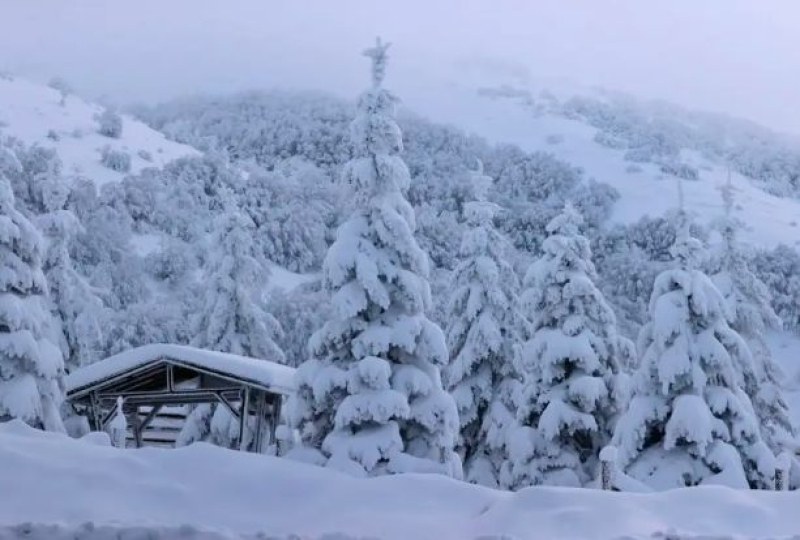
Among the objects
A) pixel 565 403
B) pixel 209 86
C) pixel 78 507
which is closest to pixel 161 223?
pixel 565 403

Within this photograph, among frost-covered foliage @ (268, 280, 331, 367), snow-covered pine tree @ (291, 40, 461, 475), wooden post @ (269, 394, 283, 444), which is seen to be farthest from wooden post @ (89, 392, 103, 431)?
frost-covered foliage @ (268, 280, 331, 367)

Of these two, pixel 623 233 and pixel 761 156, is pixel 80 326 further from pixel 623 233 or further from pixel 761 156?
pixel 761 156

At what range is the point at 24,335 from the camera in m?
22.8

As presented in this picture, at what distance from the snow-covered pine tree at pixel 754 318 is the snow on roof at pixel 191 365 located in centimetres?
1260

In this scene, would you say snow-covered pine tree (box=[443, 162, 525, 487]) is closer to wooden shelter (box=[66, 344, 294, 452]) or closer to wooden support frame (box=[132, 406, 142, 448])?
wooden shelter (box=[66, 344, 294, 452])

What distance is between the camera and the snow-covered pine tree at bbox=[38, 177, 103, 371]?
95.8 ft

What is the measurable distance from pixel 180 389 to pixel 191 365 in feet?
4.63

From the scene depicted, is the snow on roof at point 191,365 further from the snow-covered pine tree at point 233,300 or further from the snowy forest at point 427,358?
the snow-covered pine tree at point 233,300

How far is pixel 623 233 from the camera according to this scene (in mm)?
77125

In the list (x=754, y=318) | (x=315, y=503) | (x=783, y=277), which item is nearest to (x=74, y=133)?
(x=783, y=277)

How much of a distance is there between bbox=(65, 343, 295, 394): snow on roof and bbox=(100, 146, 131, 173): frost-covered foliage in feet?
169

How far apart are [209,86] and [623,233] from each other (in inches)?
3293

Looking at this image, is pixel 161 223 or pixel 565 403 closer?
pixel 565 403

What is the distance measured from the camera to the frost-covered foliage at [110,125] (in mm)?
83500
